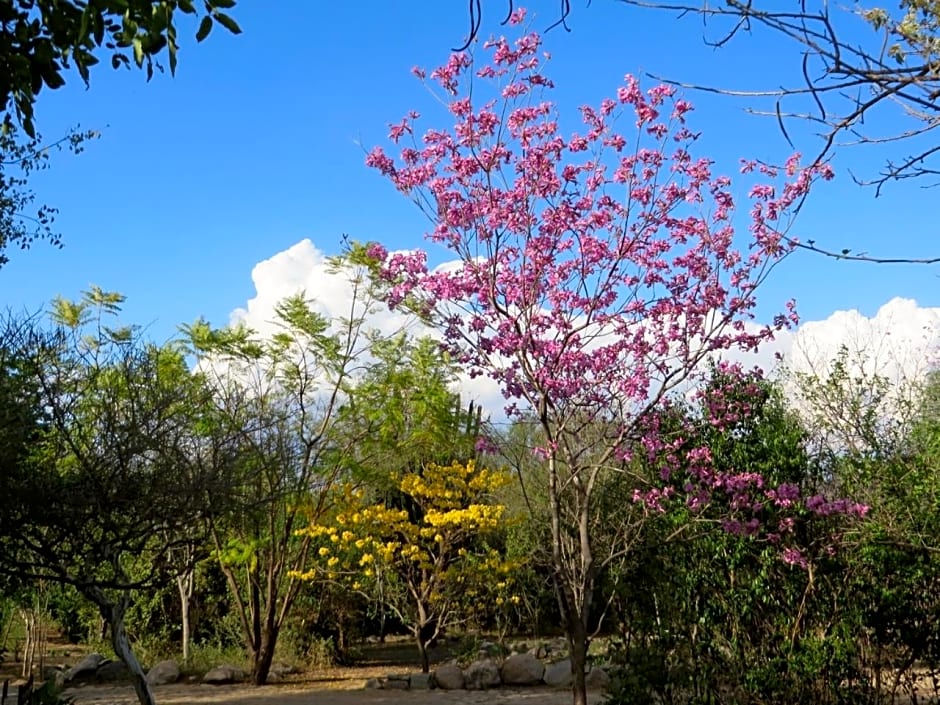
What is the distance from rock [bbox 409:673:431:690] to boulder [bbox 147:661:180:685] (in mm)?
3555

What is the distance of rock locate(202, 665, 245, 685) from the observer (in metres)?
13.0

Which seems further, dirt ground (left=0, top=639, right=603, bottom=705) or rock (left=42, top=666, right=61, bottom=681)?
rock (left=42, top=666, right=61, bottom=681)

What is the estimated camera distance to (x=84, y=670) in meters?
13.5

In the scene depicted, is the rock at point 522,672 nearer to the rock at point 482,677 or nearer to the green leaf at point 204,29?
the rock at point 482,677

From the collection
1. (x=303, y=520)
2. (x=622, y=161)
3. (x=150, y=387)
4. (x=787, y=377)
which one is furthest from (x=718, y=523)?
(x=303, y=520)

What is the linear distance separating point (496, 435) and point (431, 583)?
231 inches

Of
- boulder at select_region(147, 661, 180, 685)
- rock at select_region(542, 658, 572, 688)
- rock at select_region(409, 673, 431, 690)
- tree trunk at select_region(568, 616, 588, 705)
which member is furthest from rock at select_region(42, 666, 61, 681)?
tree trunk at select_region(568, 616, 588, 705)

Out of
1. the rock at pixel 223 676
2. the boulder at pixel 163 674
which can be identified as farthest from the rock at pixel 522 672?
the boulder at pixel 163 674

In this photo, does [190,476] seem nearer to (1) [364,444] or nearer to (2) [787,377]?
(1) [364,444]

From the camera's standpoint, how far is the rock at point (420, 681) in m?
12.0

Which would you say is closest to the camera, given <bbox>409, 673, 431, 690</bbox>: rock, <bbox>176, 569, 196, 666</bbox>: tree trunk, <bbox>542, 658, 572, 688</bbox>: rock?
<bbox>542, 658, 572, 688</bbox>: rock

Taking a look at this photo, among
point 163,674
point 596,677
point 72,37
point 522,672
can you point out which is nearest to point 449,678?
point 522,672

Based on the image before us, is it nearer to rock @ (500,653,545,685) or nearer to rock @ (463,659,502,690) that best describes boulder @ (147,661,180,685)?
rock @ (463,659,502,690)

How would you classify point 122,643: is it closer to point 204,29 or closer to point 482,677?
point 482,677
